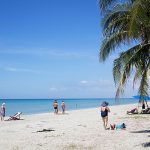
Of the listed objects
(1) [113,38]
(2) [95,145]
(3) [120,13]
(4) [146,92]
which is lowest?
(2) [95,145]

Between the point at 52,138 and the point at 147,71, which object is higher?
the point at 147,71

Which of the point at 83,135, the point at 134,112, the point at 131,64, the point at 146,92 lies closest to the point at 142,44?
the point at 131,64

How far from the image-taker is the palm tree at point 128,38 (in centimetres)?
1095

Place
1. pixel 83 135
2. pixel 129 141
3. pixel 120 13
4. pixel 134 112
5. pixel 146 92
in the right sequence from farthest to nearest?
1. pixel 134 112
2. pixel 83 135
3. pixel 120 13
4. pixel 129 141
5. pixel 146 92

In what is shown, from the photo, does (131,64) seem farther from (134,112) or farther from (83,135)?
(134,112)

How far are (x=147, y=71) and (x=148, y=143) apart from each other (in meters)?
2.43

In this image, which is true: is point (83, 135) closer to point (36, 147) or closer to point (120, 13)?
point (36, 147)

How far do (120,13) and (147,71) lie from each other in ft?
9.99

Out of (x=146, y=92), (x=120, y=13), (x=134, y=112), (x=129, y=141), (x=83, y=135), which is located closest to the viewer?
(x=146, y=92)

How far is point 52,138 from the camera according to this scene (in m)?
14.9

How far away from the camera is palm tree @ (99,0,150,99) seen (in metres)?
10.9

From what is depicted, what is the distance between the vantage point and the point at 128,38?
12414 millimetres

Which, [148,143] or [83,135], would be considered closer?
[148,143]

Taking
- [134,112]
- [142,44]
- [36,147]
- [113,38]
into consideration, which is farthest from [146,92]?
[134,112]
